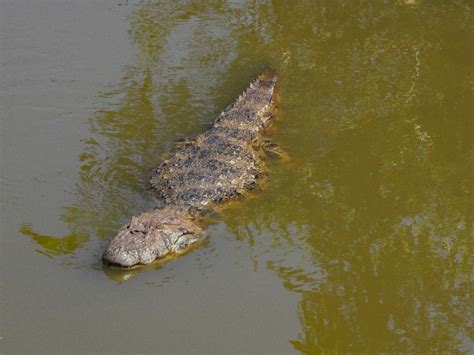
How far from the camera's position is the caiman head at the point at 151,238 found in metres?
6.64

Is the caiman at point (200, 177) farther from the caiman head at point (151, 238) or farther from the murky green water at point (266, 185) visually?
the murky green water at point (266, 185)

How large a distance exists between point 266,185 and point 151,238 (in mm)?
1773

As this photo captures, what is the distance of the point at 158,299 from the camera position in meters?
6.39

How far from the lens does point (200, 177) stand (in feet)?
26.6

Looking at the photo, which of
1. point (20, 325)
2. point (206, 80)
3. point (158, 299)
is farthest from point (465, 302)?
point (206, 80)

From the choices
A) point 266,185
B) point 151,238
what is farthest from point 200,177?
point 151,238

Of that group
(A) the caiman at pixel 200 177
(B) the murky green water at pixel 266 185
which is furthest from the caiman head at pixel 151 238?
(B) the murky green water at pixel 266 185

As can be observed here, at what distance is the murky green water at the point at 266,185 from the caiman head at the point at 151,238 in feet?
0.49

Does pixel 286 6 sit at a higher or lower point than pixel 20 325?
higher

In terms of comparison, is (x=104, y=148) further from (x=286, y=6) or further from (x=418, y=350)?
(x=286, y=6)

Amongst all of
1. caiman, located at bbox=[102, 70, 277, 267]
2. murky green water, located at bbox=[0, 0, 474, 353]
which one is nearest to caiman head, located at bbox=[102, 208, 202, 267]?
caiman, located at bbox=[102, 70, 277, 267]

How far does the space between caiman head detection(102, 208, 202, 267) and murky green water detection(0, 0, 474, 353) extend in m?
0.15

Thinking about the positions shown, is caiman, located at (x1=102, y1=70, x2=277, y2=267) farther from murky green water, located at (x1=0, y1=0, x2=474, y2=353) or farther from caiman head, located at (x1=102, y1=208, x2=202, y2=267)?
murky green water, located at (x1=0, y1=0, x2=474, y2=353)

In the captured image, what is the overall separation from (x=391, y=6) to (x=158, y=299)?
8031mm
